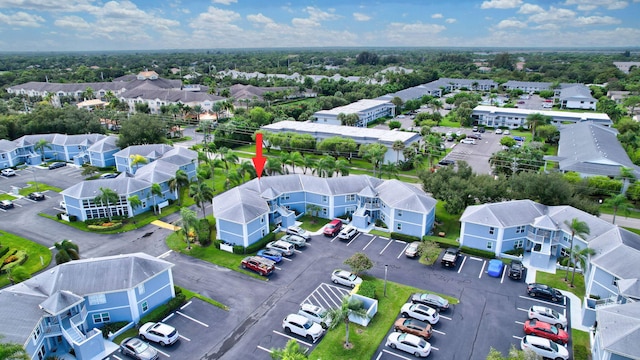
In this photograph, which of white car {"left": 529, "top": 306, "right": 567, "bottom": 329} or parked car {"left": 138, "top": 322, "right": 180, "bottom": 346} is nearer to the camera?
parked car {"left": 138, "top": 322, "right": 180, "bottom": 346}

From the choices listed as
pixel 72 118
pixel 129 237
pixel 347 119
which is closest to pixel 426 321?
pixel 129 237

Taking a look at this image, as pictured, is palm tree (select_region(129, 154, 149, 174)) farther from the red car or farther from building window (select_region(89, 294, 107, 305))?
the red car

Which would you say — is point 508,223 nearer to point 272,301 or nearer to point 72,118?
point 272,301

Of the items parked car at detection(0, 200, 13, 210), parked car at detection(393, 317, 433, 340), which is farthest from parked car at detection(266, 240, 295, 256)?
parked car at detection(0, 200, 13, 210)

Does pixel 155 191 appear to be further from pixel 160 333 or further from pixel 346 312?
pixel 346 312

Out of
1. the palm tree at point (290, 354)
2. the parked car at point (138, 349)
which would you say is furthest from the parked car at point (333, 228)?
the palm tree at point (290, 354)

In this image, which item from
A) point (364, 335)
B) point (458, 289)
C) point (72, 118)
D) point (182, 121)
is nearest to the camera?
point (364, 335)

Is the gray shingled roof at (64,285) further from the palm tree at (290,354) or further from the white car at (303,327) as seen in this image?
the palm tree at (290,354)
